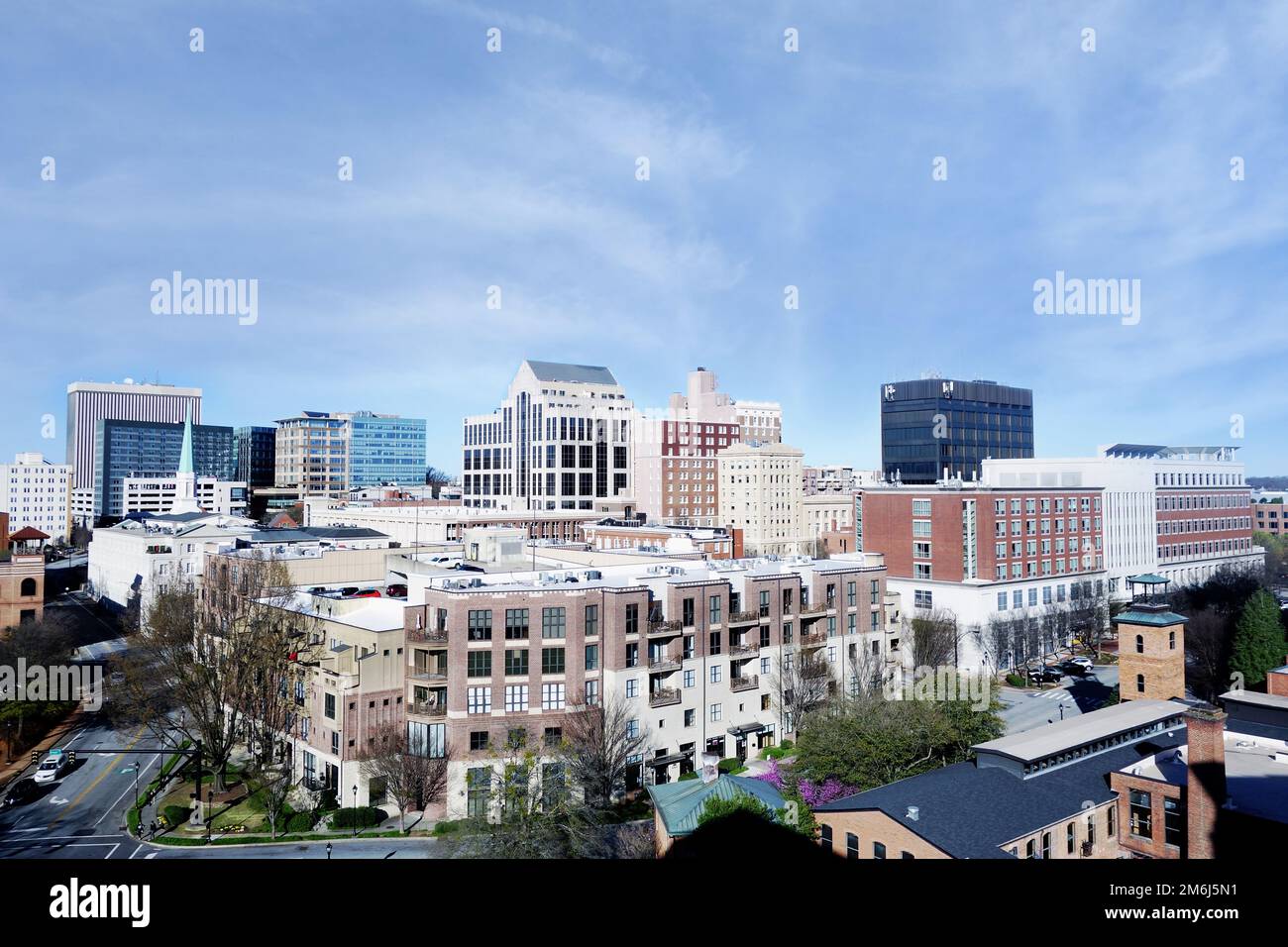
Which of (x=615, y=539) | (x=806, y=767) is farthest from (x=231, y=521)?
(x=806, y=767)

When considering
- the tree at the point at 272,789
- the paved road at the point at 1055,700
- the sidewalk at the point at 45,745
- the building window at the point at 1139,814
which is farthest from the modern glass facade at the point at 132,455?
the building window at the point at 1139,814

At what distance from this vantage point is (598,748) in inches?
1180

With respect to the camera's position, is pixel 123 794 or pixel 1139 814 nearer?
pixel 1139 814

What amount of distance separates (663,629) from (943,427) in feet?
292

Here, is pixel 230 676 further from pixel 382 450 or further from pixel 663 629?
pixel 382 450

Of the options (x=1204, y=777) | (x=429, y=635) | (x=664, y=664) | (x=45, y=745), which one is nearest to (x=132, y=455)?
(x=45, y=745)

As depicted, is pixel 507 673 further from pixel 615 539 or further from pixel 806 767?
pixel 615 539

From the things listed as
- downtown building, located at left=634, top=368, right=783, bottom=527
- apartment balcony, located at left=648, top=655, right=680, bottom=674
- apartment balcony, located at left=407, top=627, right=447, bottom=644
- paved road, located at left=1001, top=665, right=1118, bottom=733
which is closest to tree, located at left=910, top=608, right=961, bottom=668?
paved road, located at left=1001, top=665, right=1118, bottom=733

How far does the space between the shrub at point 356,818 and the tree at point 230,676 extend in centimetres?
639

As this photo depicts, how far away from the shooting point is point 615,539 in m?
79.8

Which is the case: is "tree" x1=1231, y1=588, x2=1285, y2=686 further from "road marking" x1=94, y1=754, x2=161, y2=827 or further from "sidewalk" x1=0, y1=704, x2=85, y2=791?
"sidewalk" x1=0, y1=704, x2=85, y2=791

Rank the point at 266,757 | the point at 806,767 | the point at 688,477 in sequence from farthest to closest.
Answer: the point at 688,477 → the point at 266,757 → the point at 806,767

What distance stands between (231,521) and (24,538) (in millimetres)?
18484

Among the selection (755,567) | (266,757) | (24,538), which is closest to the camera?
(266,757)
